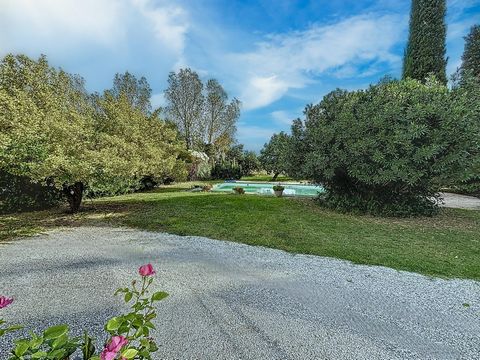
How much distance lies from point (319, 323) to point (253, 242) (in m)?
2.97

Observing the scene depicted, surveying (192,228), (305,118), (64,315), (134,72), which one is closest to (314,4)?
(305,118)

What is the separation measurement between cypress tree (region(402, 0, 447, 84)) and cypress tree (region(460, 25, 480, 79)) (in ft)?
33.3

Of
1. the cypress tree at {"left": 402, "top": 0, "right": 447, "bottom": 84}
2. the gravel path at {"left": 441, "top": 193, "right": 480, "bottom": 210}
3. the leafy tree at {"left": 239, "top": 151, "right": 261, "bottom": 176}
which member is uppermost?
the cypress tree at {"left": 402, "top": 0, "right": 447, "bottom": 84}

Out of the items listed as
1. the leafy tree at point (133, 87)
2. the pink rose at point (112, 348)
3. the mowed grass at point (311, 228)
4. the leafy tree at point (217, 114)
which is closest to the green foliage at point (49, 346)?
the pink rose at point (112, 348)

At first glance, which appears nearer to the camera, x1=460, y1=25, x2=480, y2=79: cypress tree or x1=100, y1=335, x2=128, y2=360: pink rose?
x1=100, y1=335, x2=128, y2=360: pink rose

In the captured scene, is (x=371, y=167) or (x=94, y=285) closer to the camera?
(x=94, y=285)

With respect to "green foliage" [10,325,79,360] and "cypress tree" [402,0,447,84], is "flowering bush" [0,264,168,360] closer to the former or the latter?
"green foliage" [10,325,79,360]

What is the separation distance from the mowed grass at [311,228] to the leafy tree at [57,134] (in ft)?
4.23

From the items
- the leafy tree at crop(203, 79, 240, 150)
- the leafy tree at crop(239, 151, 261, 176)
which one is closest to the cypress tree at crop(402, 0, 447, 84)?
the leafy tree at crop(203, 79, 240, 150)

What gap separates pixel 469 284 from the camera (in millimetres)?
3604

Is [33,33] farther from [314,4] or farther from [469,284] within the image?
[469,284]

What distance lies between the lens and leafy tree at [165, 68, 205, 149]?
26.6 m

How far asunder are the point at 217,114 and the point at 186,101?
342cm

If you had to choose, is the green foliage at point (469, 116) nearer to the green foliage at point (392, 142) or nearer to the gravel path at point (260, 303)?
the green foliage at point (392, 142)
